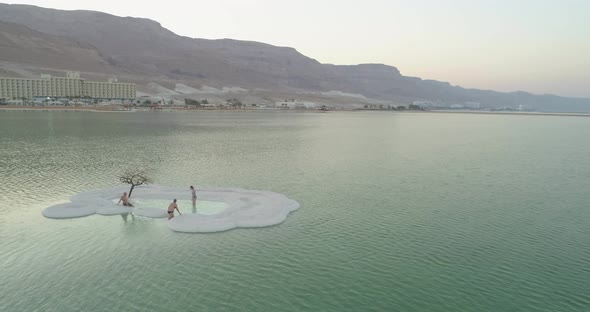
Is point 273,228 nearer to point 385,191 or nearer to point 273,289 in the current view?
point 273,289

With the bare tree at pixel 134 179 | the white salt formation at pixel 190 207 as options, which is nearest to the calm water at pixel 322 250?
the white salt formation at pixel 190 207

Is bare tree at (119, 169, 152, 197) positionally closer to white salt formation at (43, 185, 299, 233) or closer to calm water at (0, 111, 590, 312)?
white salt formation at (43, 185, 299, 233)

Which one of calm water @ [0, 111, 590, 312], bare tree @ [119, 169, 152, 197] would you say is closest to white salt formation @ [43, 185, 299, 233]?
bare tree @ [119, 169, 152, 197]

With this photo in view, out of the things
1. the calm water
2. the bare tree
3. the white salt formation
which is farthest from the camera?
the bare tree

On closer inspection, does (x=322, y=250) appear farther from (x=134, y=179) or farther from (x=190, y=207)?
(x=134, y=179)

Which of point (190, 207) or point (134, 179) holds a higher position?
point (134, 179)

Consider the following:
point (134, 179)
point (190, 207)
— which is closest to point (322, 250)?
point (190, 207)

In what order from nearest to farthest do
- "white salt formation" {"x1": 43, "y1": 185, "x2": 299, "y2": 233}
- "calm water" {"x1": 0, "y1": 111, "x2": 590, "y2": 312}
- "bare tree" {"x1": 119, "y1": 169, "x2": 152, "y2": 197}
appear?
"calm water" {"x1": 0, "y1": 111, "x2": 590, "y2": 312}, "white salt formation" {"x1": 43, "y1": 185, "x2": 299, "y2": 233}, "bare tree" {"x1": 119, "y1": 169, "x2": 152, "y2": 197}

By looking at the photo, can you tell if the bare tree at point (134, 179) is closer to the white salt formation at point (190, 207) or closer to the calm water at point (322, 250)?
the white salt formation at point (190, 207)
